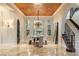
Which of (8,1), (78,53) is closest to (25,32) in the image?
(8,1)

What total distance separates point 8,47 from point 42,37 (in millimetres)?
659

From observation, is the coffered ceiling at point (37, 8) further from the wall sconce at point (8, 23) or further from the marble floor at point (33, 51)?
the marble floor at point (33, 51)

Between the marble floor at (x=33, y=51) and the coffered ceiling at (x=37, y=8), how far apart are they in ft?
1.98

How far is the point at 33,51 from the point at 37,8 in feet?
2.66

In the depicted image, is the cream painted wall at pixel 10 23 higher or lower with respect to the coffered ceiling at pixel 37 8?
lower

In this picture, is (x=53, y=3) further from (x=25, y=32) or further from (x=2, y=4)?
(x=2, y=4)

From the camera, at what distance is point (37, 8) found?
2693mm

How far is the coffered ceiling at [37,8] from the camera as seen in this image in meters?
2.68

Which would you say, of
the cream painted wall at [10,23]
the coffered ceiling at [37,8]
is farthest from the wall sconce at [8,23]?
the coffered ceiling at [37,8]

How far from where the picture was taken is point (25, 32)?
8.93 feet

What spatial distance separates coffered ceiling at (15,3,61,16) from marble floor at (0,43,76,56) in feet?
1.98

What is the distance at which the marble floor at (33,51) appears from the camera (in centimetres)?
270

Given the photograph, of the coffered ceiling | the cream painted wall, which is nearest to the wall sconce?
the cream painted wall

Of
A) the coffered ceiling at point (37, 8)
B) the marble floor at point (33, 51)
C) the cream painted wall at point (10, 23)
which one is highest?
the coffered ceiling at point (37, 8)
